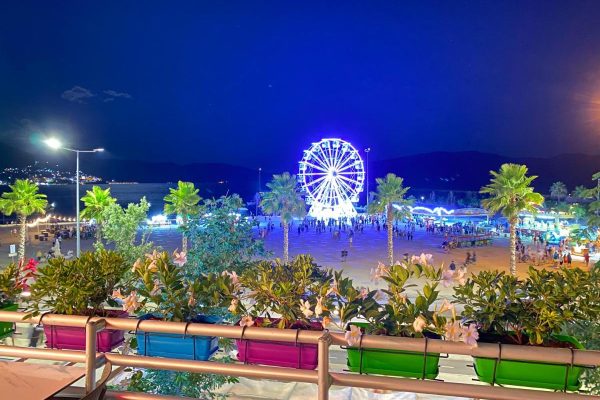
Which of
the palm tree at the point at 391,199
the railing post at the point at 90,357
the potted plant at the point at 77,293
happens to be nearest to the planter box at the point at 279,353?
the railing post at the point at 90,357

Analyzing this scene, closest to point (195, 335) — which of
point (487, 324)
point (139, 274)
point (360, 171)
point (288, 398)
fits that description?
point (139, 274)

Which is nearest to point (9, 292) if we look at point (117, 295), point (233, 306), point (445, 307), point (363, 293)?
point (117, 295)

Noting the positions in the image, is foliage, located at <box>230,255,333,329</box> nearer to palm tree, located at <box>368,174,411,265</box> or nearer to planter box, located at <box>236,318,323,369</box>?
planter box, located at <box>236,318,323,369</box>

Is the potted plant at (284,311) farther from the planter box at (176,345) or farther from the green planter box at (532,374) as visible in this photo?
the green planter box at (532,374)

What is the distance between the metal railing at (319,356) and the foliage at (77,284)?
22cm

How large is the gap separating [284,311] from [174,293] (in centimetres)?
84

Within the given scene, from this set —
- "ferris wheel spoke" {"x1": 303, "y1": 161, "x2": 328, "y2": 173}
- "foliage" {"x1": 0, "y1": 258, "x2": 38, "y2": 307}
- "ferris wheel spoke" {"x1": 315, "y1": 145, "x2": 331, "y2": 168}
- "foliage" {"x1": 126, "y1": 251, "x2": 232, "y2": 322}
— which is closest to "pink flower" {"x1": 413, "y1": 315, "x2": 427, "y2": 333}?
"foliage" {"x1": 126, "y1": 251, "x2": 232, "y2": 322}

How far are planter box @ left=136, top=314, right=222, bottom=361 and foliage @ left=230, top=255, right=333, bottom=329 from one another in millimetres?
295

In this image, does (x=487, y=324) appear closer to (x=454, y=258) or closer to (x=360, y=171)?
(x=454, y=258)

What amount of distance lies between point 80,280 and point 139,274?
41 centimetres

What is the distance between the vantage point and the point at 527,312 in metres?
2.89

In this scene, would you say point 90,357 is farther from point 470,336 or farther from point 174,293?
point 470,336

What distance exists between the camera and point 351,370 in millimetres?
2838

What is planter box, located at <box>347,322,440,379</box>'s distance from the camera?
8.66ft
